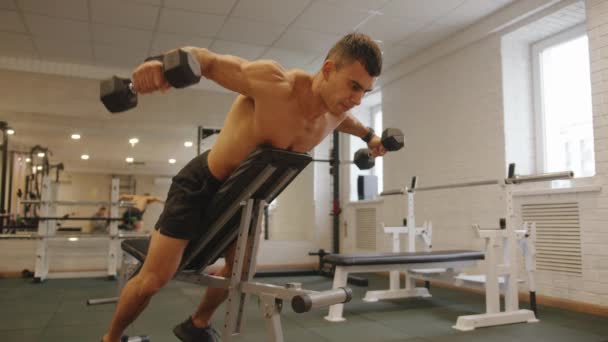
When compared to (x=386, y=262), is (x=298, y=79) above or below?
above

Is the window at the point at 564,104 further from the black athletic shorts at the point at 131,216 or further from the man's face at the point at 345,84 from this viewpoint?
the black athletic shorts at the point at 131,216

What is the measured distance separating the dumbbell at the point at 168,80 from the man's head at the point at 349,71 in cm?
40

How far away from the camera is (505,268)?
315 centimetres

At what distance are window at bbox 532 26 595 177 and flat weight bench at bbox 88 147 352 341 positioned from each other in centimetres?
330

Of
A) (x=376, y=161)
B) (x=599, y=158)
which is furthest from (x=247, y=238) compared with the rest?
(x=376, y=161)

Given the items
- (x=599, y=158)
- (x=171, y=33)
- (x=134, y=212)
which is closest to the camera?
(x=599, y=158)

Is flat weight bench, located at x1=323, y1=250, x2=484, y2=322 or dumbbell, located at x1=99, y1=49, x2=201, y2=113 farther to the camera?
flat weight bench, located at x1=323, y1=250, x2=484, y2=322

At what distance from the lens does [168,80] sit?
1058 millimetres

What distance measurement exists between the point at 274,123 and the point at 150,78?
37cm

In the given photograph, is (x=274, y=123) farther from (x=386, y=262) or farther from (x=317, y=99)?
(x=386, y=262)

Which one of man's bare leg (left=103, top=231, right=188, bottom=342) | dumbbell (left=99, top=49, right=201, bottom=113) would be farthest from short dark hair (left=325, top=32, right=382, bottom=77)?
man's bare leg (left=103, top=231, right=188, bottom=342)

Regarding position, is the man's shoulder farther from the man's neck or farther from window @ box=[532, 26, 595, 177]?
window @ box=[532, 26, 595, 177]

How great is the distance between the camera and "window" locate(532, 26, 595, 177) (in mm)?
3734

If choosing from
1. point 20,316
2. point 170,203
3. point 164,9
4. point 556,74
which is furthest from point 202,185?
point 556,74
